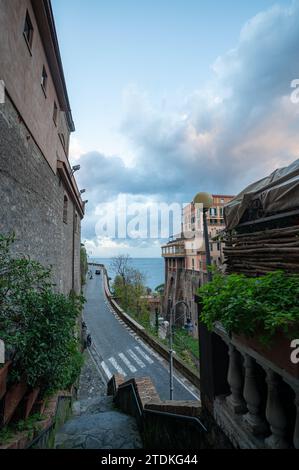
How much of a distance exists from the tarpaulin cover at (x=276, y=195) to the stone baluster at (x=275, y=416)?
150cm

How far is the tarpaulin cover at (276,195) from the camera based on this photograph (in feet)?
7.04

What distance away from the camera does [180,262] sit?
109 feet

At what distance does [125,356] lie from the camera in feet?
39.3

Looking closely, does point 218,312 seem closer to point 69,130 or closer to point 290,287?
point 290,287

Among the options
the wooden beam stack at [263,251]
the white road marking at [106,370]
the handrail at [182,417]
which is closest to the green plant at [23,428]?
the handrail at [182,417]

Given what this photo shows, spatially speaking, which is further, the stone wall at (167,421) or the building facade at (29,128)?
the building facade at (29,128)

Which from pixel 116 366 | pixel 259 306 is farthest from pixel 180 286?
pixel 259 306

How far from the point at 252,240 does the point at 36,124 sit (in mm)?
5259

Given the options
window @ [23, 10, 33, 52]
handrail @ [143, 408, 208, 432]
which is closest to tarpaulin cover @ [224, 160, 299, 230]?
handrail @ [143, 408, 208, 432]

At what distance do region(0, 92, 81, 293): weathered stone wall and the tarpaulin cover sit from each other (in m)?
3.39

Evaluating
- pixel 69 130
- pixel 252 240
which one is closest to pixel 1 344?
pixel 252 240

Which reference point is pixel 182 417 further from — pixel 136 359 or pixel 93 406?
pixel 136 359

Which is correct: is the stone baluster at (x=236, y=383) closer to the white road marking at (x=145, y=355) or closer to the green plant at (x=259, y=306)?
the green plant at (x=259, y=306)

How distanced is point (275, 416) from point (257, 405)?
20 cm
